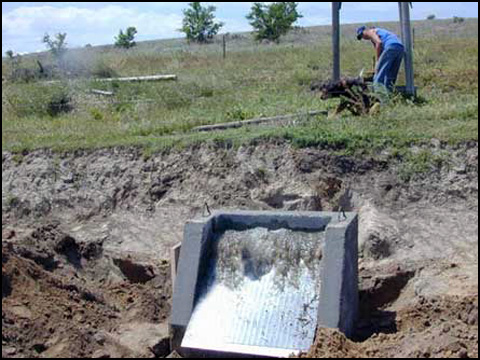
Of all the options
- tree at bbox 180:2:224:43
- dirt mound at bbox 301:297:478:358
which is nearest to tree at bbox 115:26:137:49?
tree at bbox 180:2:224:43

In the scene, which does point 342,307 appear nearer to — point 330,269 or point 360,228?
point 330,269

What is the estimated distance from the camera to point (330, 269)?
6.94m

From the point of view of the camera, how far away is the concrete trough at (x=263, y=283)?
22.6ft

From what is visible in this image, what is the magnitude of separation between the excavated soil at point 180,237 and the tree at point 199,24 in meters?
27.3

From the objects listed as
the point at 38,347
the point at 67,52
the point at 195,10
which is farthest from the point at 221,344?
the point at 195,10

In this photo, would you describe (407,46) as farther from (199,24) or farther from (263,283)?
(199,24)

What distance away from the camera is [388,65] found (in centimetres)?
1280

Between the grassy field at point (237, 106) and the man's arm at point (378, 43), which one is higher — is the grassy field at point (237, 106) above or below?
below

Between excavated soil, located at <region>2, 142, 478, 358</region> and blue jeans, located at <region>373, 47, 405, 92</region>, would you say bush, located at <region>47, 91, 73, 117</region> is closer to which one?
excavated soil, located at <region>2, 142, 478, 358</region>

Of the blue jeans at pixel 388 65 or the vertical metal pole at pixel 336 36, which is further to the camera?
the vertical metal pole at pixel 336 36

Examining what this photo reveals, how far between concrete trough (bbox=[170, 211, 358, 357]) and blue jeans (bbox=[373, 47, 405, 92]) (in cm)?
570

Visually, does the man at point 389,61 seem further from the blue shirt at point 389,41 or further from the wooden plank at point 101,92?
the wooden plank at point 101,92

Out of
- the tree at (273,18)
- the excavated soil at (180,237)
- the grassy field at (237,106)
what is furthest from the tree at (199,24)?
the excavated soil at (180,237)

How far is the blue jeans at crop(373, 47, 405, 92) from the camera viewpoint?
12.8 meters
